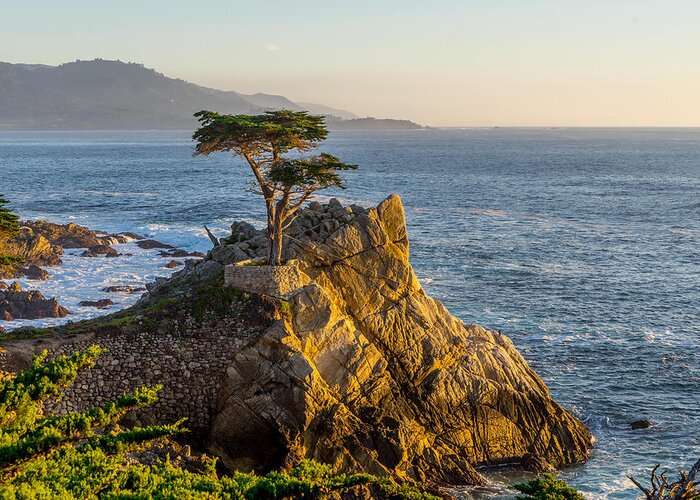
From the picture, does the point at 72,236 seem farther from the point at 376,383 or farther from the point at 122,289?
the point at 376,383

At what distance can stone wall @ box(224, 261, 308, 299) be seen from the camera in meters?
32.3

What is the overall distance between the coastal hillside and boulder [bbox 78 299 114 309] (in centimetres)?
1661

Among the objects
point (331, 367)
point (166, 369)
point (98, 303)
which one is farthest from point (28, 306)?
point (331, 367)

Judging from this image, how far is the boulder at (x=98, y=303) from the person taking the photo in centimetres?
5041

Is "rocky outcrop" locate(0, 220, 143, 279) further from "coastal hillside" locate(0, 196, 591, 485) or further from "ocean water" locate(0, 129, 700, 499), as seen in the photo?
"coastal hillside" locate(0, 196, 591, 485)

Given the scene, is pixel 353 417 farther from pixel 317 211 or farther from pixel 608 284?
pixel 608 284

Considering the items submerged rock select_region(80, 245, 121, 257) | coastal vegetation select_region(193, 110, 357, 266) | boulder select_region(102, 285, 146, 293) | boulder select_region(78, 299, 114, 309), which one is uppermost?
coastal vegetation select_region(193, 110, 357, 266)

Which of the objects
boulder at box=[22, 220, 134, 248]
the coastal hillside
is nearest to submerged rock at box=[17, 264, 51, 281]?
boulder at box=[22, 220, 134, 248]

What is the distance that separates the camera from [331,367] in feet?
100

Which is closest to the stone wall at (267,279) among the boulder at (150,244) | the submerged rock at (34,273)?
the submerged rock at (34,273)

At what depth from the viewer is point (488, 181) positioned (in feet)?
462

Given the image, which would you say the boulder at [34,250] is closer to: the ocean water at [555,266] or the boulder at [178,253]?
the ocean water at [555,266]

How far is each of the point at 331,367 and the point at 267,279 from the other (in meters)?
4.78

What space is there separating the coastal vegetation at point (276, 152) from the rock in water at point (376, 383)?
1.93 m
